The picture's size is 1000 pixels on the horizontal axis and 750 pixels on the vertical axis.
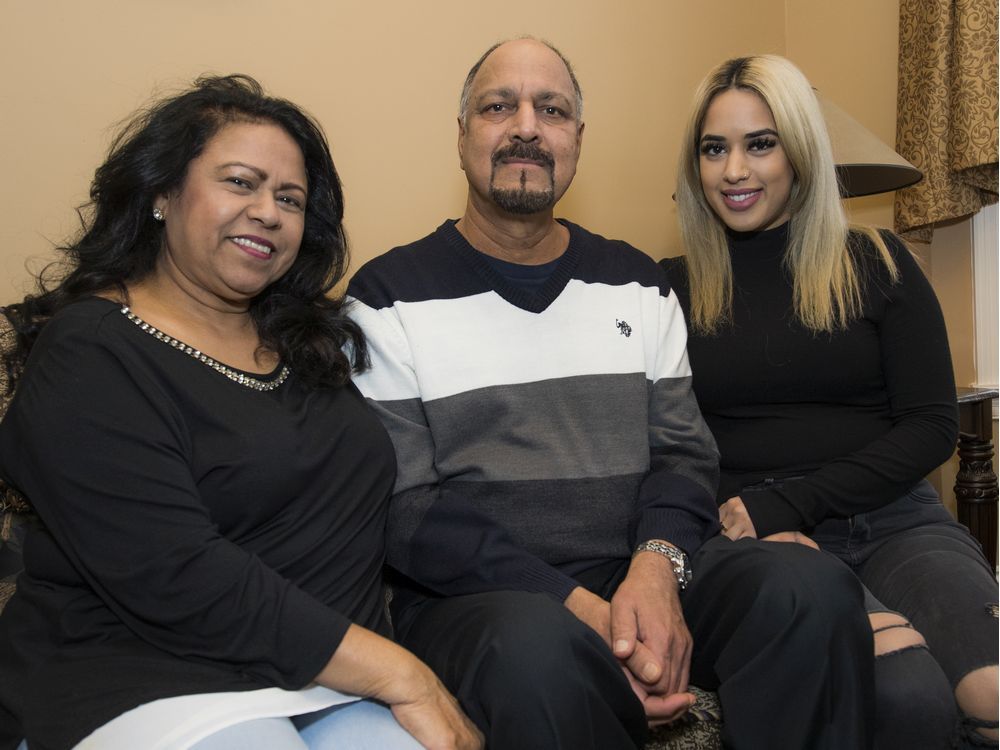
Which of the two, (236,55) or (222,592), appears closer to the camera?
(222,592)

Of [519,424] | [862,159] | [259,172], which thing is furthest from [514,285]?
[862,159]

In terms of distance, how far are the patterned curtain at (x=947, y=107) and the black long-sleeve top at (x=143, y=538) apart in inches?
81.3

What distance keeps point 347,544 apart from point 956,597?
0.99 meters

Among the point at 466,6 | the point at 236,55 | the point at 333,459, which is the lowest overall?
the point at 333,459

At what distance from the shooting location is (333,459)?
133 centimetres

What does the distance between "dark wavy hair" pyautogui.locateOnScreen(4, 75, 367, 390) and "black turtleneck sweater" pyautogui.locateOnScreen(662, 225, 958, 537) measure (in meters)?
0.78

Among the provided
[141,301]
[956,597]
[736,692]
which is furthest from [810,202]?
[141,301]

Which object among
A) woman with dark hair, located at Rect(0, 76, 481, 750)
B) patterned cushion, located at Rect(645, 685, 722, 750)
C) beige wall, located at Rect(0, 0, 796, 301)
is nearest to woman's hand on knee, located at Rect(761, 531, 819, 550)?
patterned cushion, located at Rect(645, 685, 722, 750)

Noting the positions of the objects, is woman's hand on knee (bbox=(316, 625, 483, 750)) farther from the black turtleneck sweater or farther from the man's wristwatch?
the black turtleneck sweater

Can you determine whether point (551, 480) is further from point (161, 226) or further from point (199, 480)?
point (161, 226)

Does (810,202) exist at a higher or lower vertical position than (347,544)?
higher

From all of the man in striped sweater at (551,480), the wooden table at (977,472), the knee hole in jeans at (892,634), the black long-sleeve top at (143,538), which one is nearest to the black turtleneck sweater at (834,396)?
the man in striped sweater at (551,480)

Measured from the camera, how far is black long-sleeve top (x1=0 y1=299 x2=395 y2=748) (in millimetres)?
1102

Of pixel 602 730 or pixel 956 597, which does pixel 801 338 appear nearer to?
pixel 956 597
